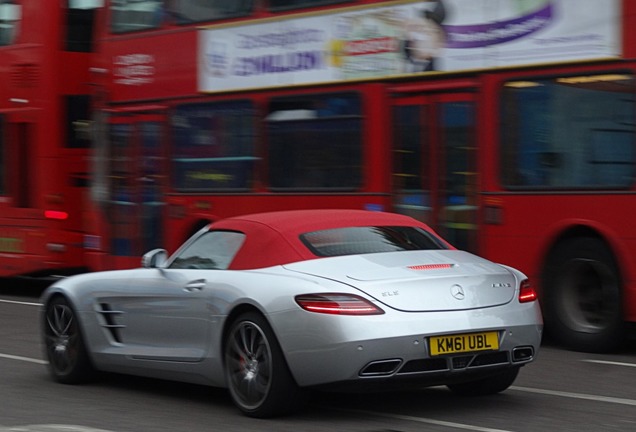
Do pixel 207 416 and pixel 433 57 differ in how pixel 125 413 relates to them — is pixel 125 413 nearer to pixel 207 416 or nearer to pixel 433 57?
pixel 207 416

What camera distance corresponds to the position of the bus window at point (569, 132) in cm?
1102

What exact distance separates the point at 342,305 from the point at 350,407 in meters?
1.08

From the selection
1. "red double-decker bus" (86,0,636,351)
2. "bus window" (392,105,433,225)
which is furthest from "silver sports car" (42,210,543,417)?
"bus window" (392,105,433,225)

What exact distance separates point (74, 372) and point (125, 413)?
1.45 meters

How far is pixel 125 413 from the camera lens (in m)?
8.38

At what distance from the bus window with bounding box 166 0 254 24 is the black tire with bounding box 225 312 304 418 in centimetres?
722

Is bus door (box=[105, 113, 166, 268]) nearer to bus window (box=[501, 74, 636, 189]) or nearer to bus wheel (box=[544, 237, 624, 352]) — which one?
bus window (box=[501, 74, 636, 189])

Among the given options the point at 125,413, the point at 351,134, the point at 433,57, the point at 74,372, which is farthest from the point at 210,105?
the point at 125,413

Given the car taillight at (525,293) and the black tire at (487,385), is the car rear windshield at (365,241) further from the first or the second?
the black tire at (487,385)

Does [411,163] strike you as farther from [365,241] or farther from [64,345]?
[365,241]

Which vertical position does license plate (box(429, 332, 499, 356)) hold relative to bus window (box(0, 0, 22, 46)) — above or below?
below

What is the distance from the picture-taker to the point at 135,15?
16.7 meters

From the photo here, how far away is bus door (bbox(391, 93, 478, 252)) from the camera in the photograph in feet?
40.9

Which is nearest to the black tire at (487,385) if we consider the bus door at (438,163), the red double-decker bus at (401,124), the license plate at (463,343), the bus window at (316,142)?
the license plate at (463,343)
